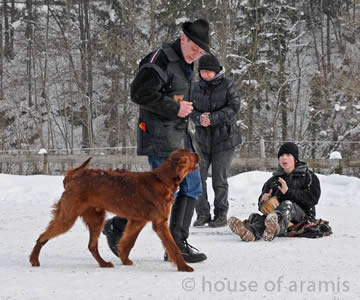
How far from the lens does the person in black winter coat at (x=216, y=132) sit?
653 cm

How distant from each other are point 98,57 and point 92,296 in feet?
86.2

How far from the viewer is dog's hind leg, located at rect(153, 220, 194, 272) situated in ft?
11.8

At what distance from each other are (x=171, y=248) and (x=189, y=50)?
1.59 m

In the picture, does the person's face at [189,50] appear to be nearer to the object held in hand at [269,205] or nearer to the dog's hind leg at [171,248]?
the dog's hind leg at [171,248]

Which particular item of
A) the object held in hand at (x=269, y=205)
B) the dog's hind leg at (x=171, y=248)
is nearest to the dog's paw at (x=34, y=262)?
the dog's hind leg at (x=171, y=248)

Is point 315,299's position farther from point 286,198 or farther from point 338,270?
point 286,198

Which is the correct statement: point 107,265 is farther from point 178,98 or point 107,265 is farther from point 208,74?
point 208,74

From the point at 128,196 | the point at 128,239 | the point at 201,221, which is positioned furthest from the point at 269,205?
the point at 128,196

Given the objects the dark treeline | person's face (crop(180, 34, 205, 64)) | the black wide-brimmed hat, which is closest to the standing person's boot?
person's face (crop(180, 34, 205, 64))

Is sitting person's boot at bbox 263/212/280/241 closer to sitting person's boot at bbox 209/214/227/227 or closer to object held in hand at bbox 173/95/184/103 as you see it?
sitting person's boot at bbox 209/214/227/227

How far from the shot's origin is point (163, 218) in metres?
3.68

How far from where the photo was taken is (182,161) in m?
3.76

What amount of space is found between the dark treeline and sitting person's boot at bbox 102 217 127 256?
1758 centimetres

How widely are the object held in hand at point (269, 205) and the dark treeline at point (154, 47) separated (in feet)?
53.4
